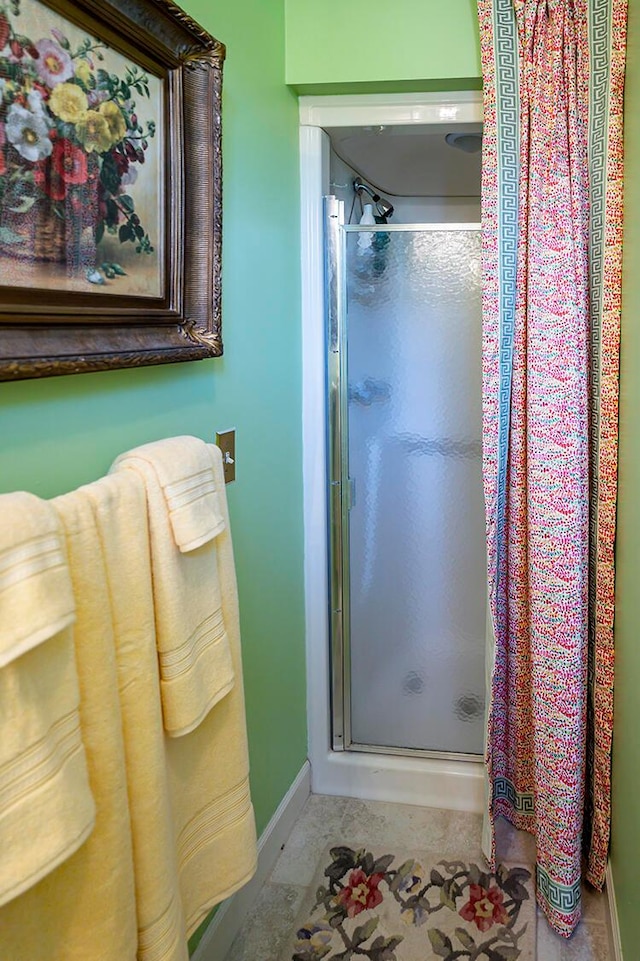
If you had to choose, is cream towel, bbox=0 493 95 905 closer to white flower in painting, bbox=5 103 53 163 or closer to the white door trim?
white flower in painting, bbox=5 103 53 163

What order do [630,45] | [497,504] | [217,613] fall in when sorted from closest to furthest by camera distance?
[217,613] < [630,45] < [497,504]

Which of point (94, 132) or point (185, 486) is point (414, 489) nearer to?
point (185, 486)

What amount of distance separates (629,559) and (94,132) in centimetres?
125

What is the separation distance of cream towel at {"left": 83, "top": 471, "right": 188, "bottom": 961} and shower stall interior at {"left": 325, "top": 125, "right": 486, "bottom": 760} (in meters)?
1.20

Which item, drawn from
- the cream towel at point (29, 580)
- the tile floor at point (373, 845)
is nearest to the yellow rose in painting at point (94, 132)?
the cream towel at point (29, 580)

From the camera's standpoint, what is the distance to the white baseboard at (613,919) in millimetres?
1636

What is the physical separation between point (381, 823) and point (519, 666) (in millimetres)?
607

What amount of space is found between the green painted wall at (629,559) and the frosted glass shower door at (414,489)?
505 mm

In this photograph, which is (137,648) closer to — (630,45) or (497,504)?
(497,504)

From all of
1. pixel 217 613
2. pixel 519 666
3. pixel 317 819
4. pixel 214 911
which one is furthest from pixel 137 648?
pixel 317 819

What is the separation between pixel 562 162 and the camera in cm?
175

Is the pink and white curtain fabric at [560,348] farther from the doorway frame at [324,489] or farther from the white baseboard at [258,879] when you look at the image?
the white baseboard at [258,879]

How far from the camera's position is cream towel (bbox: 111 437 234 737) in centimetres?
106

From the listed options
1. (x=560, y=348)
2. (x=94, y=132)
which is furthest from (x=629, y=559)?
(x=94, y=132)
